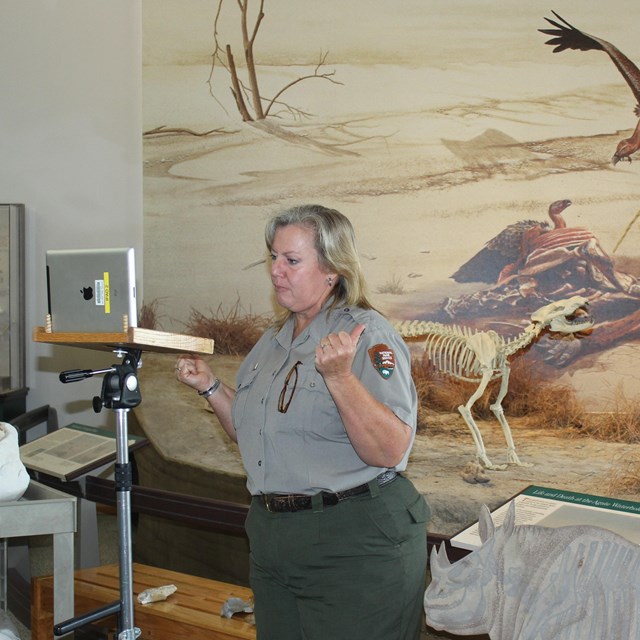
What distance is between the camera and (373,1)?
5.28 m

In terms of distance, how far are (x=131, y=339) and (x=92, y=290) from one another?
0.18 m

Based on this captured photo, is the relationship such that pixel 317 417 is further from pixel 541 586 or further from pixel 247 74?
pixel 247 74

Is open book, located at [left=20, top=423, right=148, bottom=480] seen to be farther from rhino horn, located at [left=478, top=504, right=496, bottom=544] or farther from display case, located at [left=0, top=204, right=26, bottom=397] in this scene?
rhino horn, located at [left=478, top=504, right=496, bottom=544]

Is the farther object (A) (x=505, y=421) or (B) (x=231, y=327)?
(B) (x=231, y=327)

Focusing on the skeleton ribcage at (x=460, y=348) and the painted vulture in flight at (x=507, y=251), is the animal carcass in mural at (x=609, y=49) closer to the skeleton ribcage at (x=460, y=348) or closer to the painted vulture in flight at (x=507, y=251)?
the painted vulture in flight at (x=507, y=251)

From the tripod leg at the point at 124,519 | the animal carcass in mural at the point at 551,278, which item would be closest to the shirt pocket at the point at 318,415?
the tripod leg at the point at 124,519

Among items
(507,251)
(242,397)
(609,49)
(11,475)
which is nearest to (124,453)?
(242,397)

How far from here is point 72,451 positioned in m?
3.73

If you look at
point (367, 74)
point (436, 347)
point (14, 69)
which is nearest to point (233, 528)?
point (436, 347)

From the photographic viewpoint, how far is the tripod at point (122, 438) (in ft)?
6.92

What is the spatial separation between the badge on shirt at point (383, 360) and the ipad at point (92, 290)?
1.81ft

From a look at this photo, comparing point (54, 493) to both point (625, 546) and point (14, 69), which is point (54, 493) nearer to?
Result: point (625, 546)

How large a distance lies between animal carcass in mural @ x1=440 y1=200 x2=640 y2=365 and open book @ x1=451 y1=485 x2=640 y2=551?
275cm

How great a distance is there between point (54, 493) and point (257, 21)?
451 centimetres
